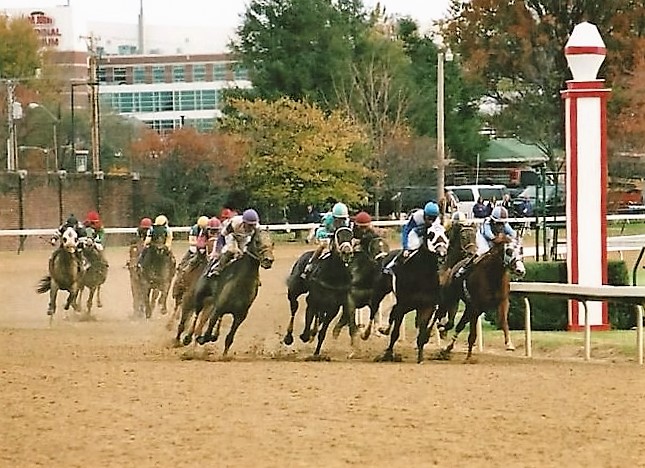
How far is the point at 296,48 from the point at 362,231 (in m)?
32.2

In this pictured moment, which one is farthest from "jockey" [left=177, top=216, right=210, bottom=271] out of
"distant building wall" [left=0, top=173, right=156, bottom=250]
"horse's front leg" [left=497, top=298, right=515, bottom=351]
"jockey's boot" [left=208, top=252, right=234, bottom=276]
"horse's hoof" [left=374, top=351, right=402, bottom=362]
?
"distant building wall" [left=0, top=173, right=156, bottom=250]

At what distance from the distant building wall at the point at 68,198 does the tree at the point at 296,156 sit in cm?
321

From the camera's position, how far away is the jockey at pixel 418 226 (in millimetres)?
14648

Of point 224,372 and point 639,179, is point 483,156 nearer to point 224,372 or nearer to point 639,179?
point 639,179

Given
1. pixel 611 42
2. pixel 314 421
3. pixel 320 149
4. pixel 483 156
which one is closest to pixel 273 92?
pixel 320 149

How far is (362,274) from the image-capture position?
15953 mm

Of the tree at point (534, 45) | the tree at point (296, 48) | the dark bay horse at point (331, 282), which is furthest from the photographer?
the tree at point (296, 48)

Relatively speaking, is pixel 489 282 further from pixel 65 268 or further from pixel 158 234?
pixel 65 268

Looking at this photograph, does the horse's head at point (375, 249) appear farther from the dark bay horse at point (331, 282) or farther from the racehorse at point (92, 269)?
the racehorse at point (92, 269)

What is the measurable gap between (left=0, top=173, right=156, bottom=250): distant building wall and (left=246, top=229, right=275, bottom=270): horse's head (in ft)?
89.0

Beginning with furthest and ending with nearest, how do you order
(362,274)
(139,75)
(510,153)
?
(139,75) → (510,153) → (362,274)

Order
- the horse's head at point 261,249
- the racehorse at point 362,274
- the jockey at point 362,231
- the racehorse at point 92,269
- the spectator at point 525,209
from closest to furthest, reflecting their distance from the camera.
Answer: the horse's head at point 261,249, the racehorse at point 362,274, the jockey at point 362,231, the racehorse at point 92,269, the spectator at point 525,209

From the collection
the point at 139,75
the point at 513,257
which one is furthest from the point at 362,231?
the point at 139,75

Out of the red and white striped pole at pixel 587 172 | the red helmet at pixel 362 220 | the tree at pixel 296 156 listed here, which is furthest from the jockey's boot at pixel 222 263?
the tree at pixel 296 156
